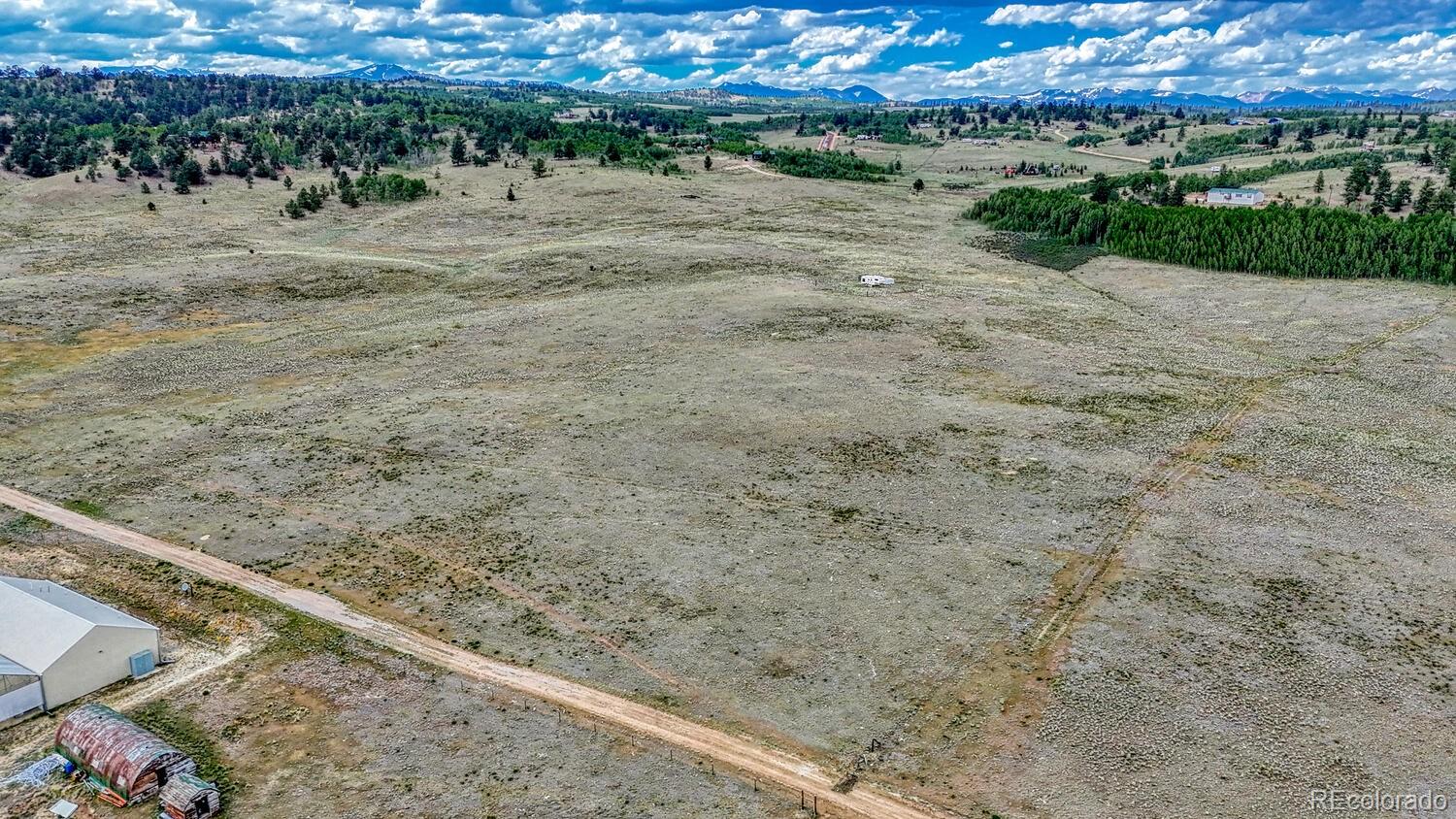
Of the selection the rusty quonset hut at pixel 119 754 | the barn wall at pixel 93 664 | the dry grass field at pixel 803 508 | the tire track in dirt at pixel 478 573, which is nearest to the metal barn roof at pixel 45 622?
the barn wall at pixel 93 664

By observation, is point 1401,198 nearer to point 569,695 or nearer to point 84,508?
point 569,695

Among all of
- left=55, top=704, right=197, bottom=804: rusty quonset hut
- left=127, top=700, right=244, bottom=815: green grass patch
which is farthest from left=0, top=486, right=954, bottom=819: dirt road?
left=55, top=704, right=197, bottom=804: rusty quonset hut

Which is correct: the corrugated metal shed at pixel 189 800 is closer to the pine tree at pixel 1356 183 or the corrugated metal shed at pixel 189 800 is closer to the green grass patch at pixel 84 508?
the green grass patch at pixel 84 508

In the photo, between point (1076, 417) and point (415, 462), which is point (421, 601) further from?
point (1076, 417)

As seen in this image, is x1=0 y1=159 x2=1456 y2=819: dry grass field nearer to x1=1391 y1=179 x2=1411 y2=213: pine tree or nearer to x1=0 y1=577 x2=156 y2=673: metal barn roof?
x1=0 y1=577 x2=156 y2=673: metal barn roof

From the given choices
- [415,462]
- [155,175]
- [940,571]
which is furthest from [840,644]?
[155,175]

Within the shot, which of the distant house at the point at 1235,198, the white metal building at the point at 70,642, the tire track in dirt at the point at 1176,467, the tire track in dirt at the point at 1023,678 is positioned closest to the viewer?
the tire track in dirt at the point at 1023,678
